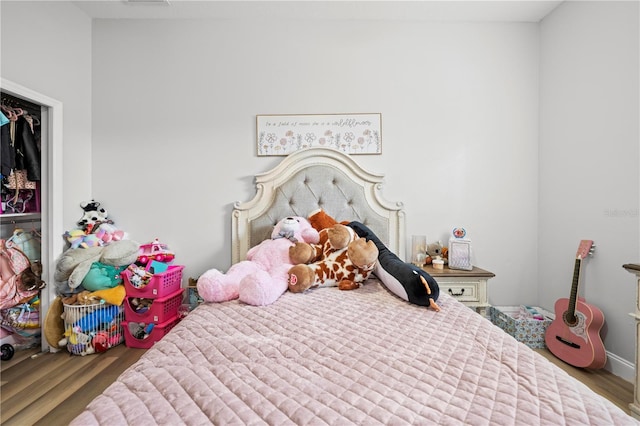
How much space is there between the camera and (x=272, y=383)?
2.80 ft

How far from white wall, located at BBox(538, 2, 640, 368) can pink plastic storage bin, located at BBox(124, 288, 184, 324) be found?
120 inches

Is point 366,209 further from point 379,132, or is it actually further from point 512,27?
point 512,27

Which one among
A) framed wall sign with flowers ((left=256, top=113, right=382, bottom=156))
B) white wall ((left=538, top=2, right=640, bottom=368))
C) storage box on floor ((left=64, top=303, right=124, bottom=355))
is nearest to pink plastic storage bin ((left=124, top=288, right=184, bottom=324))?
storage box on floor ((left=64, top=303, right=124, bottom=355))

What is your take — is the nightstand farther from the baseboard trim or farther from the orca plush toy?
the baseboard trim

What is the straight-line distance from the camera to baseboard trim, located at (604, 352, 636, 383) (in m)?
1.86

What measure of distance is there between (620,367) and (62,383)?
348cm

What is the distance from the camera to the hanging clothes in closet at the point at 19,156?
6.88 ft

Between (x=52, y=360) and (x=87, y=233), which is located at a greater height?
(x=87, y=233)

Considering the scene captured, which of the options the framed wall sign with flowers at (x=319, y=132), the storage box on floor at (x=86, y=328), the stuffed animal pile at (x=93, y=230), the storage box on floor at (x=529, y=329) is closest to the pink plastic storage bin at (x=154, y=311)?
the storage box on floor at (x=86, y=328)

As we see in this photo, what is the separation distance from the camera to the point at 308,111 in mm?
2600

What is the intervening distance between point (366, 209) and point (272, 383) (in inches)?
71.0

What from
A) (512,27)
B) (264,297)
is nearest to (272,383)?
(264,297)

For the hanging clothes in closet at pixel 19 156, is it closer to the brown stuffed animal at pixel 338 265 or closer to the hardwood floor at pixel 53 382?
the hardwood floor at pixel 53 382

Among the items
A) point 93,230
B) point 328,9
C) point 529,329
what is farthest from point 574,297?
Answer: point 93,230
